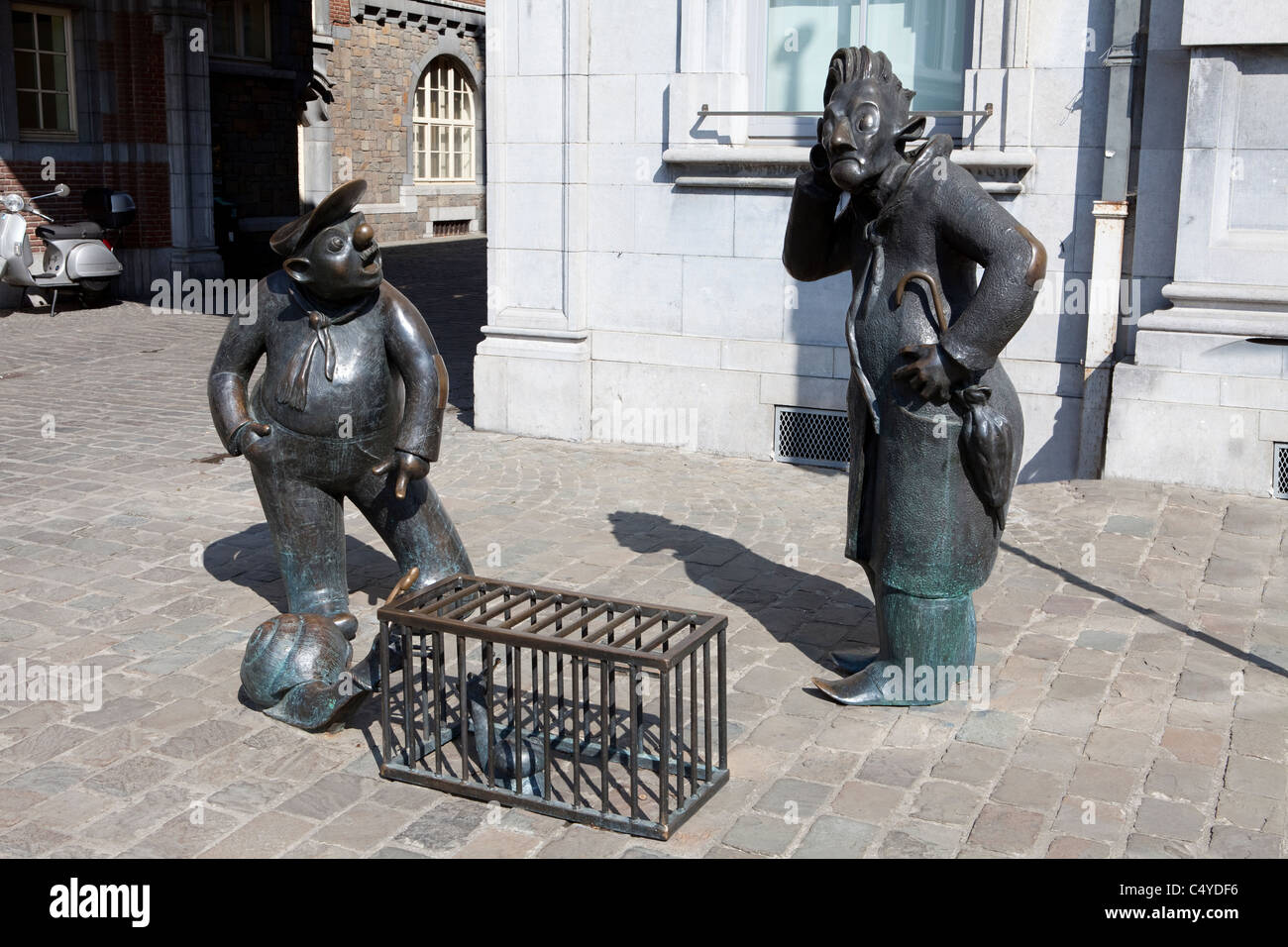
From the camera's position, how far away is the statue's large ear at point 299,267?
4.87 metres

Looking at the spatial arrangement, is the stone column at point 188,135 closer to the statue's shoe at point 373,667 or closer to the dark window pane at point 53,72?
the dark window pane at point 53,72

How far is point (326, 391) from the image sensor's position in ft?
Result: 16.5

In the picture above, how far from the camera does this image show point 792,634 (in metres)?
5.67

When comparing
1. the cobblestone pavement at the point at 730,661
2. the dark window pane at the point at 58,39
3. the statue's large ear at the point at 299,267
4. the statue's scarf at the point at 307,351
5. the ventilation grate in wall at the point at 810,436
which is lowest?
the cobblestone pavement at the point at 730,661

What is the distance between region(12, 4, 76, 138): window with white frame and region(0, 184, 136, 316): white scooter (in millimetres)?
985

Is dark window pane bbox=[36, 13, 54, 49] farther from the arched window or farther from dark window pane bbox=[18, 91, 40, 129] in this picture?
the arched window

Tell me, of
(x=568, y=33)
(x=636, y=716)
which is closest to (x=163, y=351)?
(x=568, y=33)

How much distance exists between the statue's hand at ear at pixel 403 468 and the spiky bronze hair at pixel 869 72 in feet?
6.32

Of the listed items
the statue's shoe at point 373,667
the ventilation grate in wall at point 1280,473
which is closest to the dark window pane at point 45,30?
the statue's shoe at point 373,667

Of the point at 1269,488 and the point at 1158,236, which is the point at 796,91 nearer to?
the point at 1158,236

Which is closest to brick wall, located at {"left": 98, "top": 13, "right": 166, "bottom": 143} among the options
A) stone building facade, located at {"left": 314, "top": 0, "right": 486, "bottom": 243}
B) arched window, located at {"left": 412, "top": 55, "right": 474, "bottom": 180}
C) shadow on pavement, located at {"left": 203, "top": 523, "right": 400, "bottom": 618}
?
stone building facade, located at {"left": 314, "top": 0, "right": 486, "bottom": 243}

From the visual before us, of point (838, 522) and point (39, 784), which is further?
point (838, 522)

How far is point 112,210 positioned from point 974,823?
15.9 metres

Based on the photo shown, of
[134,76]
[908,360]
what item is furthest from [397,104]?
[908,360]
